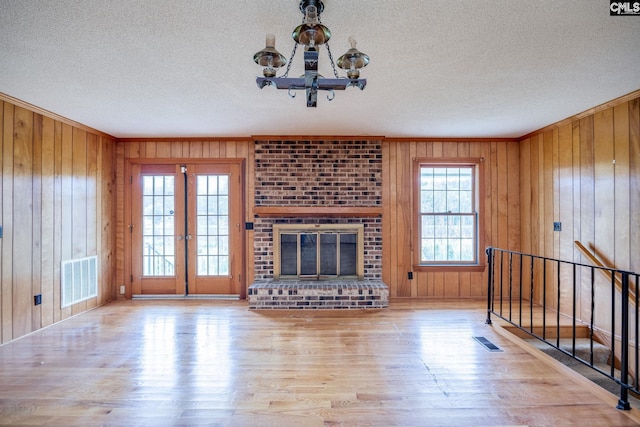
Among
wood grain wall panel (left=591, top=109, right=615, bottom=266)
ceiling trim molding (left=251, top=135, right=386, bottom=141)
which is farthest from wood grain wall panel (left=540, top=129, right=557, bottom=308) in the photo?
ceiling trim molding (left=251, top=135, right=386, bottom=141)

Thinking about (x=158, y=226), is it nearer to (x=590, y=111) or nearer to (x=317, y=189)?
(x=317, y=189)

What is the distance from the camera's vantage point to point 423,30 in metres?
1.99

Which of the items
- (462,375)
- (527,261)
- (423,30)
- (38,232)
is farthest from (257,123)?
(527,261)

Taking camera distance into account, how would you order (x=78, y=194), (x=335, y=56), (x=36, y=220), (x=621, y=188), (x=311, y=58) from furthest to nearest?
(x=78, y=194), (x=36, y=220), (x=621, y=188), (x=335, y=56), (x=311, y=58)

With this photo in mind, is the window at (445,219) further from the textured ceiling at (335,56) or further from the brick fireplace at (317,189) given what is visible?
the textured ceiling at (335,56)

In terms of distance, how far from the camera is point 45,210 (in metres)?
3.58

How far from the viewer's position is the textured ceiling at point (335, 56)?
5.98 ft

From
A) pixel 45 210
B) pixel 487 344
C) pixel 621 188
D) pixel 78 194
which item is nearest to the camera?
pixel 487 344

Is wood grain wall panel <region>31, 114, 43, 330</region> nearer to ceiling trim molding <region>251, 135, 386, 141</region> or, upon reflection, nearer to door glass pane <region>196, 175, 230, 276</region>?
door glass pane <region>196, 175, 230, 276</region>

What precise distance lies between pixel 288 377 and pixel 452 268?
128 inches

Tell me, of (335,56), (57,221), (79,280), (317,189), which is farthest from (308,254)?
(57,221)

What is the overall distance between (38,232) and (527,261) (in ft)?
21.1

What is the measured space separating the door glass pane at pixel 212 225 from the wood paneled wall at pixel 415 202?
2.44 meters

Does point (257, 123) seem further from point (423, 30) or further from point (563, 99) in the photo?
point (563, 99)
